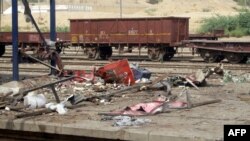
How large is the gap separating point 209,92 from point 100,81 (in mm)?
3129

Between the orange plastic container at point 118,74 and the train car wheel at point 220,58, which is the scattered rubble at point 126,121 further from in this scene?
the train car wheel at point 220,58

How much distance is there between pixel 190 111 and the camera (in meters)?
9.87

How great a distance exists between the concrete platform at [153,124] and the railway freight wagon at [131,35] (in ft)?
70.1

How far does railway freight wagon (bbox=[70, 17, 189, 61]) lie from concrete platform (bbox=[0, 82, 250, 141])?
2136 centimetres

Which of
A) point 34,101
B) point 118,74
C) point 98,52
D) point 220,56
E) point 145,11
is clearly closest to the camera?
point 34,101

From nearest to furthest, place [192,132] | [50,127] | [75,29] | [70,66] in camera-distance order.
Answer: [192,132], [50,127], [70,66], [75,29]

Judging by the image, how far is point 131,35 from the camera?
3366 centimetres

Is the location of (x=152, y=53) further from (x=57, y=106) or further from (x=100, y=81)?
(x=57, y=106)

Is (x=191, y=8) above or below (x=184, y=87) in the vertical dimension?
above

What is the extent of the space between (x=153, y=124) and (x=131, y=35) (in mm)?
25290

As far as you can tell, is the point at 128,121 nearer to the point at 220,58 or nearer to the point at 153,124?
the point at 153,124

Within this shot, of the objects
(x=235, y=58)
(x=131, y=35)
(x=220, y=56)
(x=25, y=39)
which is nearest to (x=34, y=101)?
(x=235, y=58)

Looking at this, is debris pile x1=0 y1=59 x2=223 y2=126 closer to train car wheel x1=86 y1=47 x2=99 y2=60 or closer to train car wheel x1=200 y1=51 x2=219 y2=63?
train car wheel x1=200 y1=51 x2=219 y2=63

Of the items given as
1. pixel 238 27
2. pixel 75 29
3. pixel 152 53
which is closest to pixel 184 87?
pixel 152 53
